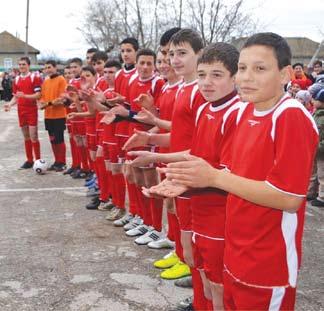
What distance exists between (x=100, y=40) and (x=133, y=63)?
27678 millimetres

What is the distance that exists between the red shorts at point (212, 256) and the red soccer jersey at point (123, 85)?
296cm

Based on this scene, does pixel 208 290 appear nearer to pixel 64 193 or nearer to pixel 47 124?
pixel 64 193

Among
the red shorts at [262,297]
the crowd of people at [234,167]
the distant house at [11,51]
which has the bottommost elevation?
the red shorts at [262,297]

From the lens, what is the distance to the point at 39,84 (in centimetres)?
952

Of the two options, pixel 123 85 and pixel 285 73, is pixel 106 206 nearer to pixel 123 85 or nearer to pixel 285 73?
pixel 123 85

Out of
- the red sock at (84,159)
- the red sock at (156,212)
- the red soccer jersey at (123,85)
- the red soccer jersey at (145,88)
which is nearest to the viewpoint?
the red sock at (156,212)

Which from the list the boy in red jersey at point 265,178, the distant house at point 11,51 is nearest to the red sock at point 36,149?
the boy in red jersey at point 265,178

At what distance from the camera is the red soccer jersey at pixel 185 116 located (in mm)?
3254

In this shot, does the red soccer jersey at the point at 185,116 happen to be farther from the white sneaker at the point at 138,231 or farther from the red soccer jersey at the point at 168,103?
the white sneaker at the point at 138,231

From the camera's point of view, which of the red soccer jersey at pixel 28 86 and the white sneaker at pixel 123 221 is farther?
the red soccer jersey at pixel 28 86

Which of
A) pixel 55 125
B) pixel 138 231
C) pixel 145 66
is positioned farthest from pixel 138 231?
pixel 55 125

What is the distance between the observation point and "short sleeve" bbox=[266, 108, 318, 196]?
1.89 metres

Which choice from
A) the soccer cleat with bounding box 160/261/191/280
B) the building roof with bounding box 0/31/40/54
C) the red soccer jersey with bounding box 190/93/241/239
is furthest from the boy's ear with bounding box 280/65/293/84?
the building roof with bounding box 0/31/40/54

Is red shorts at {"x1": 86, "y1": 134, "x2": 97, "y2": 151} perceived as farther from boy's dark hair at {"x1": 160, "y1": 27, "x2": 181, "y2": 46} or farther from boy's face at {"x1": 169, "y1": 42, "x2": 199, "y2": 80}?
boy's face at {"x1": 169, "y1": 42, "x2": 199, "y2": 80}
